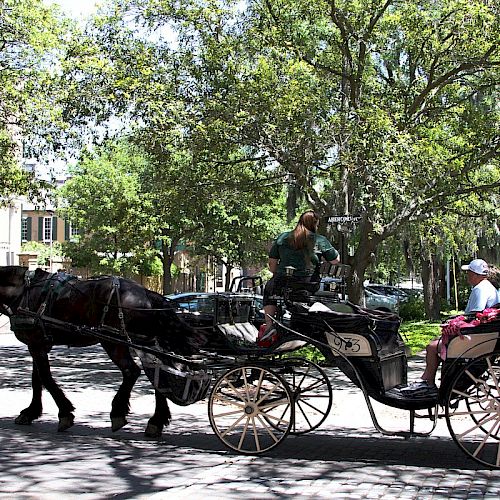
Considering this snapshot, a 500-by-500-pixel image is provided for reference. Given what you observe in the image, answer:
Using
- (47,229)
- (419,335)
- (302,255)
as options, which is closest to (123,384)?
(302,255)

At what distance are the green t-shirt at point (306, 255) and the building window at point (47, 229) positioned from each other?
61.8 meters

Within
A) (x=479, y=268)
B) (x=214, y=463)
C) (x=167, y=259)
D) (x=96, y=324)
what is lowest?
(x=214, y=463)

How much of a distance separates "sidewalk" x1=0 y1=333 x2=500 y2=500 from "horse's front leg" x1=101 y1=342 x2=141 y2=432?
7.7 inches

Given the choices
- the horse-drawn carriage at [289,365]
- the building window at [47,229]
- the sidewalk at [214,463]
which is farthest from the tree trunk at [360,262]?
the building window at [47,229]

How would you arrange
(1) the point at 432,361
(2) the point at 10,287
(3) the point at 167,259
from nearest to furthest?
(1) the point at 432,361, (2) the point at 10,287, (3) the point at 167,259

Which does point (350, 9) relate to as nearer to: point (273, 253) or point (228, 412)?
point (273, 253)

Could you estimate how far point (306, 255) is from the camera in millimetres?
8969

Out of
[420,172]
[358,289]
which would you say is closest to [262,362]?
[420,172]

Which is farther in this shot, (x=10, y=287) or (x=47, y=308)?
(x=10, y=287)

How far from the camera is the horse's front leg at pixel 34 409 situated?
981 centimetres

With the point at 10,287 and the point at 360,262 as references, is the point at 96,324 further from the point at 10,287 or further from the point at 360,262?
the point at 360,262

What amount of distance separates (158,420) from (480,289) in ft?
12.3

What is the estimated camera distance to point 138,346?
9.05 m

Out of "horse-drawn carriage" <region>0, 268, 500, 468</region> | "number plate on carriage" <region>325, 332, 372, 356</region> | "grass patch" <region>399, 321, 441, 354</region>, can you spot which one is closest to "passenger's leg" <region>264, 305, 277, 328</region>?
"horse-drawn carriage" <region>0, 268, 500, 468</region>
